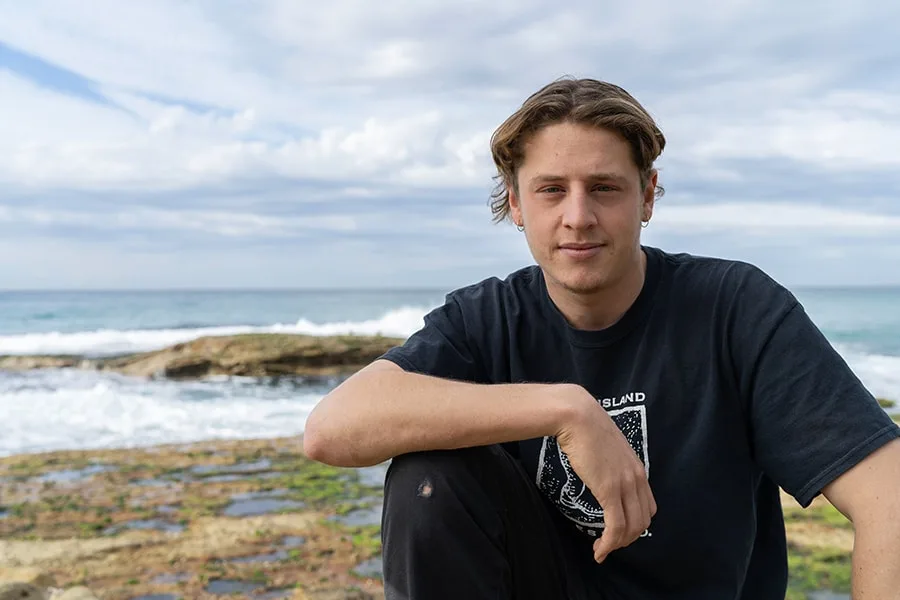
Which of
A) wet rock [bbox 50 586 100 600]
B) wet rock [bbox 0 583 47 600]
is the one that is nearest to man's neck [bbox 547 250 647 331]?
wet rock [bbox 50 586 100 600]

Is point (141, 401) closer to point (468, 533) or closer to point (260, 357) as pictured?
point (260, 357)

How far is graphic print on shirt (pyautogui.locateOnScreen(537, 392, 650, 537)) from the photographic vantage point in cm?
247

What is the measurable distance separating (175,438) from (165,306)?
53.3m

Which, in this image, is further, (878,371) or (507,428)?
(878,371)

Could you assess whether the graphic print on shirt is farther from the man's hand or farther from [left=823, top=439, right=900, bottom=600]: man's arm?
[left=823, top=439, right=900, bottom=600]: man's arm

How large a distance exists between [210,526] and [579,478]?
4588 mm

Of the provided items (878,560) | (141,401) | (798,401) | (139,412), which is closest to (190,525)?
(798,401)

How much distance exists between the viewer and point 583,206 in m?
2.48

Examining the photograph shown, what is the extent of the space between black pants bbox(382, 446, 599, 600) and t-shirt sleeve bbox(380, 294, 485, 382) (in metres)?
0.32

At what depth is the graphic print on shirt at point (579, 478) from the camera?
8.11ft

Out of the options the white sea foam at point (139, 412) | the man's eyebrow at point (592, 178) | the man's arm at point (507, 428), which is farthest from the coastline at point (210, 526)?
the man's eyebrow at point (592, 178)

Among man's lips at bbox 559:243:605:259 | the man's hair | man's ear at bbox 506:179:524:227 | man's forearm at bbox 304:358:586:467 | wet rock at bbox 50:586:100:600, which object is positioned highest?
the man's hair

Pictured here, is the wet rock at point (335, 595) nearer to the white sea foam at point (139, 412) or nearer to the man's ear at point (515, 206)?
the man's ear at point (515, 206)

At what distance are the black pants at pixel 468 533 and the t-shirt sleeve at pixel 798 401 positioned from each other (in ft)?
2.25
